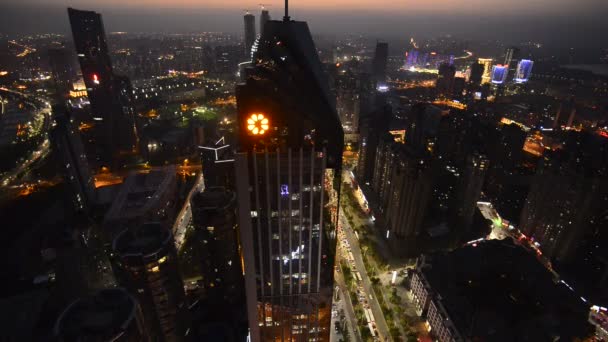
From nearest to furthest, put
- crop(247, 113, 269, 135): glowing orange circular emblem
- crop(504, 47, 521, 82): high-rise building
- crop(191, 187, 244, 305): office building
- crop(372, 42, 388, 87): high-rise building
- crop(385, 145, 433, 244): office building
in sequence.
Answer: crop(247, 113, 269, 135): glowing orange circular emblem, crop(191, 187, 244, 305): office building, crop(385, 145, 433, 244): office building, crop(372, 42, 388, 87): high-rise building, crop(504, 47, 521, 82): high-rise building

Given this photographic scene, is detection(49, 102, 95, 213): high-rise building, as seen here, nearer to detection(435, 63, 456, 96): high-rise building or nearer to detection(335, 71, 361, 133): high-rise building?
detection(335, 71, 361, 133): high-rise building

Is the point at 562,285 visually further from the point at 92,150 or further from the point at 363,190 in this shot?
the point at 92,150

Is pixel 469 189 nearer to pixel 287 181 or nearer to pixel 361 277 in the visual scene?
pixel 361 277

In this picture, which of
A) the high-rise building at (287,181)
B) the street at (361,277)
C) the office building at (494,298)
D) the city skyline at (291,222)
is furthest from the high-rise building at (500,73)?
the high-rise building at (287,181)

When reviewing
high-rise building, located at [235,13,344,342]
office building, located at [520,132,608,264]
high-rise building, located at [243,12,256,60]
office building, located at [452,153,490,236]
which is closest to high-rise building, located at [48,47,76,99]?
high-rise building, located at [243,12,256,60]

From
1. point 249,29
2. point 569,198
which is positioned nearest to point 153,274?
point 569,198

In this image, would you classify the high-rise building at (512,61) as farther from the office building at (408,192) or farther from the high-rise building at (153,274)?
the high-rise building at (153,274)
